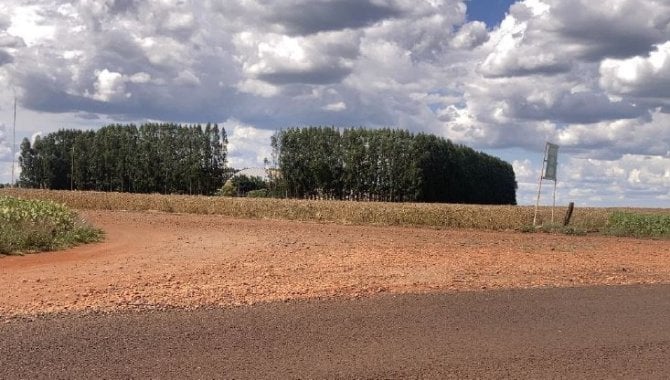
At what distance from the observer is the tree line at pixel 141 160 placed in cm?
9375

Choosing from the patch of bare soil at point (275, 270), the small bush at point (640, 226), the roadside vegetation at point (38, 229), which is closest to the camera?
the patch of bare soil at point (275, 270)

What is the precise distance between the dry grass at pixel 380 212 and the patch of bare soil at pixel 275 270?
11.9 metres

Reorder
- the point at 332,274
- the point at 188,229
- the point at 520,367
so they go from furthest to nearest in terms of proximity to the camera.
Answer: the point at 188,229, the point at 332,274, the point at 520,367

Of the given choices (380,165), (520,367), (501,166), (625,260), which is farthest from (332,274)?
(501,166)

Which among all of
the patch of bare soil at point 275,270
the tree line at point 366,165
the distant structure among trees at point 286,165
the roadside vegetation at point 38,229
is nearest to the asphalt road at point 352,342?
the patch of bare soil at point 275,270

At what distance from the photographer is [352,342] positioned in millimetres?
7195

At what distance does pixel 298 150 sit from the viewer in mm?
84500

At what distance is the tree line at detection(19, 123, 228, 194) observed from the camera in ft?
308

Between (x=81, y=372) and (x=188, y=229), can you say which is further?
(x=188, y=229)

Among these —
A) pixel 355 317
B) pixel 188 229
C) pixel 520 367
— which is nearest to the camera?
pixel 520 367

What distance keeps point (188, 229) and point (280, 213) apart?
13.2 metres

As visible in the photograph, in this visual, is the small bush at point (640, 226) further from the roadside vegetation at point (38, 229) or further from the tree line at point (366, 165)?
the tree line at point (366, 165)

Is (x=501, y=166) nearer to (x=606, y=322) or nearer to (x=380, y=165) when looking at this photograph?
(x=380, y=165)

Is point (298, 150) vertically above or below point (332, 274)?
above
